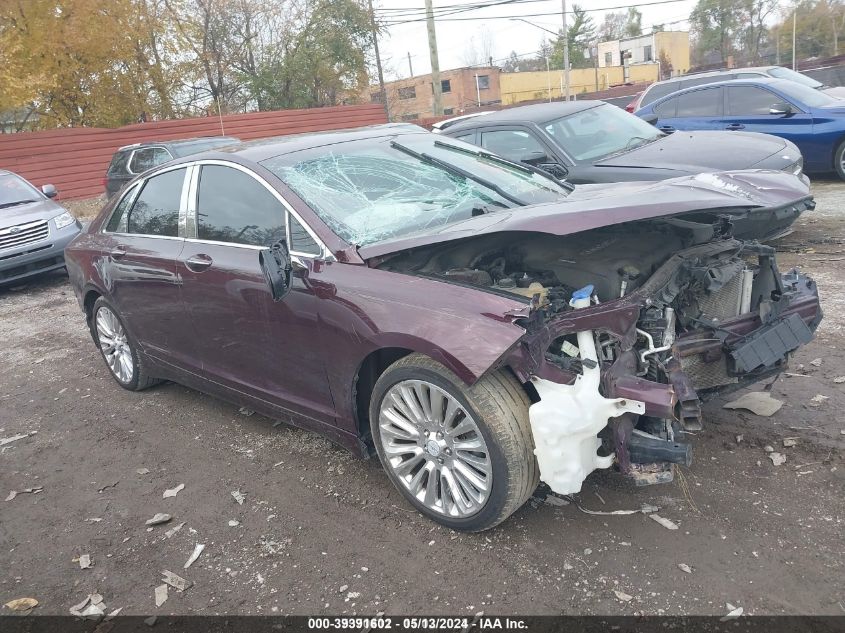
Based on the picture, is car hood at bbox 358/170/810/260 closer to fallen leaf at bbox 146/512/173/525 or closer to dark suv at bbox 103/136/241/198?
fallen leaf at bbox 146/512/173/525

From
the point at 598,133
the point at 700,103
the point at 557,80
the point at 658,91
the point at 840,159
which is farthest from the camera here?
the point at 557,80

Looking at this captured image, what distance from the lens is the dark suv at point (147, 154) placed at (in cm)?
1227

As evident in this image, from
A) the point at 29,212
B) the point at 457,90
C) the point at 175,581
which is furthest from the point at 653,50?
the point at 175,581

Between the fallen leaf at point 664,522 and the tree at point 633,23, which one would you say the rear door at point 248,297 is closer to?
the fallen leaf at point 664,522

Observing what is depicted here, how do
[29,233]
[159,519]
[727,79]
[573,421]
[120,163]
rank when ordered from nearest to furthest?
[573,421], [159,519], [29,233], [727,79], [120,163]

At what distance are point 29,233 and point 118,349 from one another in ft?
16.1

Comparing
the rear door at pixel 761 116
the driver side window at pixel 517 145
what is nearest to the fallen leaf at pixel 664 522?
the driver side window at pixel 517 145

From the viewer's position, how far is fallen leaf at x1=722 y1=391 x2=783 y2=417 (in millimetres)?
3832

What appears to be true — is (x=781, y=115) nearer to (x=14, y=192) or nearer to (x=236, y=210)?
(x=236, y=210)

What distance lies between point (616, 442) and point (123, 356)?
3887mm

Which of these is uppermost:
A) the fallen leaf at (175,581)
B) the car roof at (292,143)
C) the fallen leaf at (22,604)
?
the car roof at (292,143)

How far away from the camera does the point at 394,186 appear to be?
3.74m

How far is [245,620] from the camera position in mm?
2697

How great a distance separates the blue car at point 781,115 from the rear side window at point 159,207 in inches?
273
